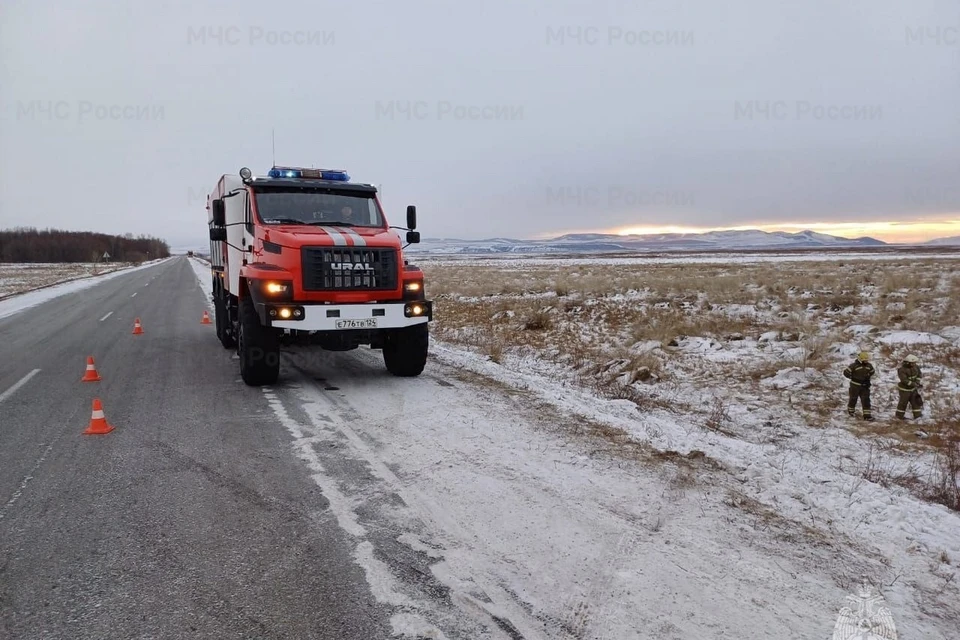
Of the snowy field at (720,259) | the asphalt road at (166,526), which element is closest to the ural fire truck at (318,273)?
the asphalt road at (166,526)

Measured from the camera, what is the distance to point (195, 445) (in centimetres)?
562

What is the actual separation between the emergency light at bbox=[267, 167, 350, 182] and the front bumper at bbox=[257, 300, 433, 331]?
242 cm

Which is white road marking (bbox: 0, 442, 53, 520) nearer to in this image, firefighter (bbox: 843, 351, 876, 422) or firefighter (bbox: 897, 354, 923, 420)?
firefighter (bbox: 843, 351, 876, 422)

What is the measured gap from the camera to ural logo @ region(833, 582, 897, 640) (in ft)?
9.36

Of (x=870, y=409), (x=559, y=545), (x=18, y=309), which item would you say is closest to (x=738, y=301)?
(x=870, y=409)

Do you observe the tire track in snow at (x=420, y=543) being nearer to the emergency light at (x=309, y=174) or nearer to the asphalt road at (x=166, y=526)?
the asphalt road at (x=166, y=526)

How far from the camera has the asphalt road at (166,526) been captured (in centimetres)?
296

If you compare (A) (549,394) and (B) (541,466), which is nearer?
(B) (541,466)

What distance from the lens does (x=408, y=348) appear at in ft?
28.0

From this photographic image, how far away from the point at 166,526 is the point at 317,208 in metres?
5.76

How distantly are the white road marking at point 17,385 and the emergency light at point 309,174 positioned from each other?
4.60m

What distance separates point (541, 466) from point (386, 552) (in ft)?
6.07

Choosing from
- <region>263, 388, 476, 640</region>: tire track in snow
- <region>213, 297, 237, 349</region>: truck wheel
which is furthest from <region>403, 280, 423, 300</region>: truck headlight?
<region>213, 297, 237, 349</region>: truck wheel

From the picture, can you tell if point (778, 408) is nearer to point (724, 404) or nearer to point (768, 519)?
point (724, 404)
